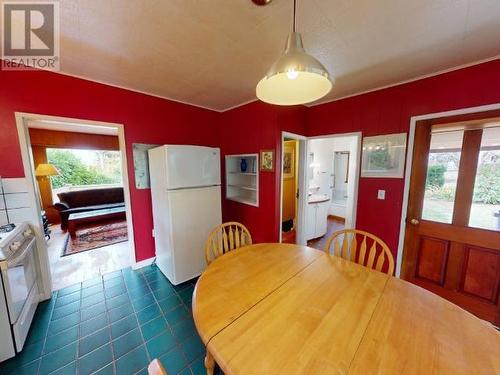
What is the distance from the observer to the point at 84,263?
2805 millimetres

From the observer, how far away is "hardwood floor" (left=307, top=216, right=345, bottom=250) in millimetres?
3449

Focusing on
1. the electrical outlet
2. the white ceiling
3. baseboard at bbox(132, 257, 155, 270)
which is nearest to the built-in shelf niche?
the white ceiling

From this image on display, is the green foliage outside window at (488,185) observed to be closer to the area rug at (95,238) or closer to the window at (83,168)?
Result: the area rug at (95,238)

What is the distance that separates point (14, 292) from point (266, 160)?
263 centimetres

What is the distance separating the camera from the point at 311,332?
827 millimetres

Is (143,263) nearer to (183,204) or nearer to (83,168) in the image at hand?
(183,204)

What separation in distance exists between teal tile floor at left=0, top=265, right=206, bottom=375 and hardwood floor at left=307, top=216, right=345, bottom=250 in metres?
2.22

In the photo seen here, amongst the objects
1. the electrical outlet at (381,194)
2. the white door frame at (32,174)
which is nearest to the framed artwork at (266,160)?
the electrical outlet at (381,194)

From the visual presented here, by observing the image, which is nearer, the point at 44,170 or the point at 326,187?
the point at 44,170

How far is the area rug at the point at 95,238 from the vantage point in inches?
130

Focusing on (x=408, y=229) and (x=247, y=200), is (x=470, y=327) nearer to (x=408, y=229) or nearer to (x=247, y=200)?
(x=408, y=229)

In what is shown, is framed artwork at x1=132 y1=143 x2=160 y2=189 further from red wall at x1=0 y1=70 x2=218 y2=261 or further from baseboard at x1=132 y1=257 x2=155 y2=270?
baseboard at x1=132 y1=257 x2=155 y2=270

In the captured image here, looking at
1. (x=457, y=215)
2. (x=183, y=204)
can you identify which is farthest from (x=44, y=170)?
(x=457, y=215)

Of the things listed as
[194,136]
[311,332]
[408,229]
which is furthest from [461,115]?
[194,136]
